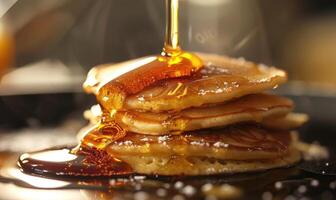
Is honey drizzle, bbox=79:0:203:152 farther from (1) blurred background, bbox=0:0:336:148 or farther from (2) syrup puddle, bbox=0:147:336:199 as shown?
(1) blurred background, bbox=0:0:336:148

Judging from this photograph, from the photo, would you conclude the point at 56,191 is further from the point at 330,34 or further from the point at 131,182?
the point at 330,34

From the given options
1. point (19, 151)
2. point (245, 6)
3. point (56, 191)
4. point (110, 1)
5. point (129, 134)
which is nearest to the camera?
point (56, 191)

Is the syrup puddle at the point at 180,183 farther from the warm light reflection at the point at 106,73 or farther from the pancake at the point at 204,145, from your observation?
the warm light reflection at the point at 106,73

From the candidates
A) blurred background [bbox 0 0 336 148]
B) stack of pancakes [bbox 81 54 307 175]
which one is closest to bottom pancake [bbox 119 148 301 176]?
stack of pancakes [bbox 81 54 307 175]

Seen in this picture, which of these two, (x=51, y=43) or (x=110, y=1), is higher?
(x=110, y=1)

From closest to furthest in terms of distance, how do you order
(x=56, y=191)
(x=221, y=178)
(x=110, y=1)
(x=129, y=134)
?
(x=56, y=191)
(x=221, y=178)
(x=129, y=134)
(x=110, y=1)

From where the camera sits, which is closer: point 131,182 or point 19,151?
point 131,182

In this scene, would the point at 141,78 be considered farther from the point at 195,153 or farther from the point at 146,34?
the point at 146,34

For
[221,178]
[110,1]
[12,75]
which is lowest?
[12,75]

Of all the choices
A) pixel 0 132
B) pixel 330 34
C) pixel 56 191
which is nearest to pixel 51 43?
pixel 330 34
